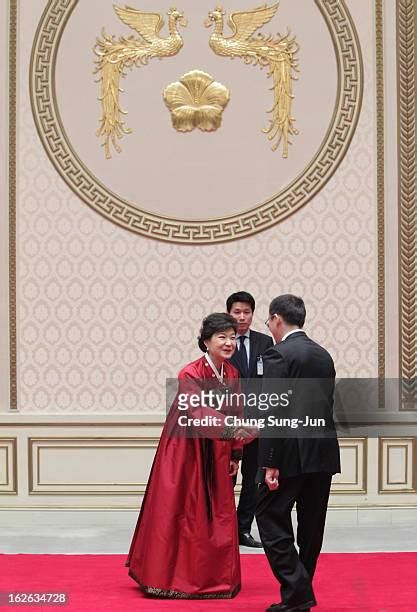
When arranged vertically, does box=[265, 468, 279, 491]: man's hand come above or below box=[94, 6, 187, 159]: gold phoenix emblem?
below

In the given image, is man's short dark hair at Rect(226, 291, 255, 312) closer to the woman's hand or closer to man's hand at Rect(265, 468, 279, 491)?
the woman's hand

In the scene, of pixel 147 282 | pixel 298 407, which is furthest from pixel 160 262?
pixel 298 407

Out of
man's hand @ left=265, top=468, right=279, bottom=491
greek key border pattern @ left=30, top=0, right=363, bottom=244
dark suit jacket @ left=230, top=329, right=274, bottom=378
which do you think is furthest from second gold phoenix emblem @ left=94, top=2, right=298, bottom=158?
man's hand @ left=265, top=468, right=279, bottom=491

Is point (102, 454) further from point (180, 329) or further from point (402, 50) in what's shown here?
point (402, 50)

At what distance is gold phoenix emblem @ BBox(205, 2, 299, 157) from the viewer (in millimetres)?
6695

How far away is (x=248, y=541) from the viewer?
19.4ft

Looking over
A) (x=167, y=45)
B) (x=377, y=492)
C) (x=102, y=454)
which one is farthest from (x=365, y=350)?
(x=167, y=45)

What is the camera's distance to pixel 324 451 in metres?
4.39

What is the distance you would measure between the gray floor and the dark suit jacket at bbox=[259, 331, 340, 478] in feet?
5.38

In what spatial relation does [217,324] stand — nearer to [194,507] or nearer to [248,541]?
[194,507]

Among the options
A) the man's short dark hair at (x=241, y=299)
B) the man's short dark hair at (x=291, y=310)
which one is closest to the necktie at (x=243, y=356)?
the man's short dark hair at (x=241, y=299)

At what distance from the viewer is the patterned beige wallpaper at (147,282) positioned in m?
6.66

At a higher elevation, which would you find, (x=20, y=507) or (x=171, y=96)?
(x=171, y=96)

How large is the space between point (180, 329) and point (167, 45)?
1840 mm
